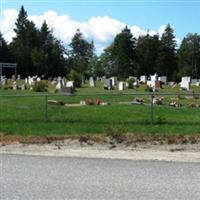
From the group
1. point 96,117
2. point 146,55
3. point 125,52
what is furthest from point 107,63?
point 96,117

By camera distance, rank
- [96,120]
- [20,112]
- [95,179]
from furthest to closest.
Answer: [20,112]
[96,120]
[95,179]

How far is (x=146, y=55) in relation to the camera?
116 metres

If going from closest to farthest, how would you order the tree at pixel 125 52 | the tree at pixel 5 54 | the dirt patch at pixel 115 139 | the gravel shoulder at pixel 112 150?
the gravel shoulder at pixel 112 150
the dirt patch at pixel 115 139
the tree at pixel 5 54
the tree at pixel 125 52

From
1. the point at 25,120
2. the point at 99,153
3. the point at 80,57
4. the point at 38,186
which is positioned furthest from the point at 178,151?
the point at 80,57

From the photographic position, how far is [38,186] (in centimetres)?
803

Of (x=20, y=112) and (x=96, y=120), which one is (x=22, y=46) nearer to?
(x=20, y=112)

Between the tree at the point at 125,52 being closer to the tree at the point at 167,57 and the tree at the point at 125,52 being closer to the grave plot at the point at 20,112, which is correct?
the tree at the point at 167,57

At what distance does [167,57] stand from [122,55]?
1040 cm

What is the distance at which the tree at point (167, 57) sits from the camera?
11600 cm

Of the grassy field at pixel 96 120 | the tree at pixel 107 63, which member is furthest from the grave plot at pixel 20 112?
the tree at pixel 107 63

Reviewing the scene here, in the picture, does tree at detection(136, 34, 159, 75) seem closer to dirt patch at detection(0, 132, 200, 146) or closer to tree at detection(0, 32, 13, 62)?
tree at detection(0, 32, 13, 62)

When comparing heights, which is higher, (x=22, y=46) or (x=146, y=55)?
(x=22, y=46)

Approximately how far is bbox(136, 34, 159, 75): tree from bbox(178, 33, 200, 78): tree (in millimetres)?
5865

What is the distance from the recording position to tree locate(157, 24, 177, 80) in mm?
116000
